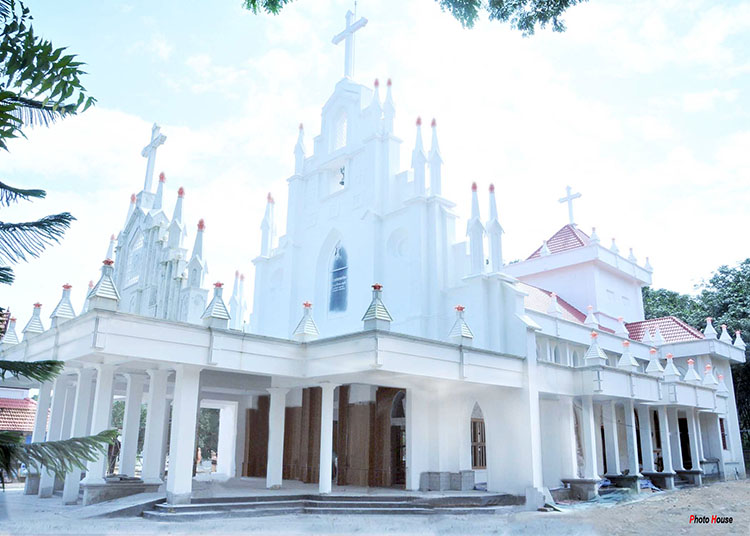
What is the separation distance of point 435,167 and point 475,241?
3.20m

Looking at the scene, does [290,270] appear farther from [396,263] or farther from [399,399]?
[399,399]

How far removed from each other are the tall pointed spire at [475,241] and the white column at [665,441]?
36.8 feet

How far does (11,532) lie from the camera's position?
38.7 feet

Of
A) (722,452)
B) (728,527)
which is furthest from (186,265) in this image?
(722,452)

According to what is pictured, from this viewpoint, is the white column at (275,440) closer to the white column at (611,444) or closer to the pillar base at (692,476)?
the white column at (611,444)

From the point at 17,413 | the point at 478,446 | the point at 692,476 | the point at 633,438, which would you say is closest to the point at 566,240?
the point at 633,438

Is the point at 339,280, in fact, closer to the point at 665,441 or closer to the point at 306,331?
the point at 306,331

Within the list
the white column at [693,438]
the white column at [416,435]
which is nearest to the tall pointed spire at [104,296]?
the white column at [416,435]

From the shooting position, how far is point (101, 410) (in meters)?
15.6

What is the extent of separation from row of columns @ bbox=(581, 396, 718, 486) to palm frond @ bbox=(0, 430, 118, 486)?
20342 mm

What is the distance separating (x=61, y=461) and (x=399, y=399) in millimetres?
18718

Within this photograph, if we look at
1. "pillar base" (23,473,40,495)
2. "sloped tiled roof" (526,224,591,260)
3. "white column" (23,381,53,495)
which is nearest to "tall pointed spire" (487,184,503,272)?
"sloped tiled roof" (526,224,591,260)

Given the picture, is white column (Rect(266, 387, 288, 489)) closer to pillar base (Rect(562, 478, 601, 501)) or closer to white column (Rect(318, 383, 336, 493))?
white column (Rect(318, 383, 336, 493))

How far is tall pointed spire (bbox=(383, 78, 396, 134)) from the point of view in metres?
24.1
